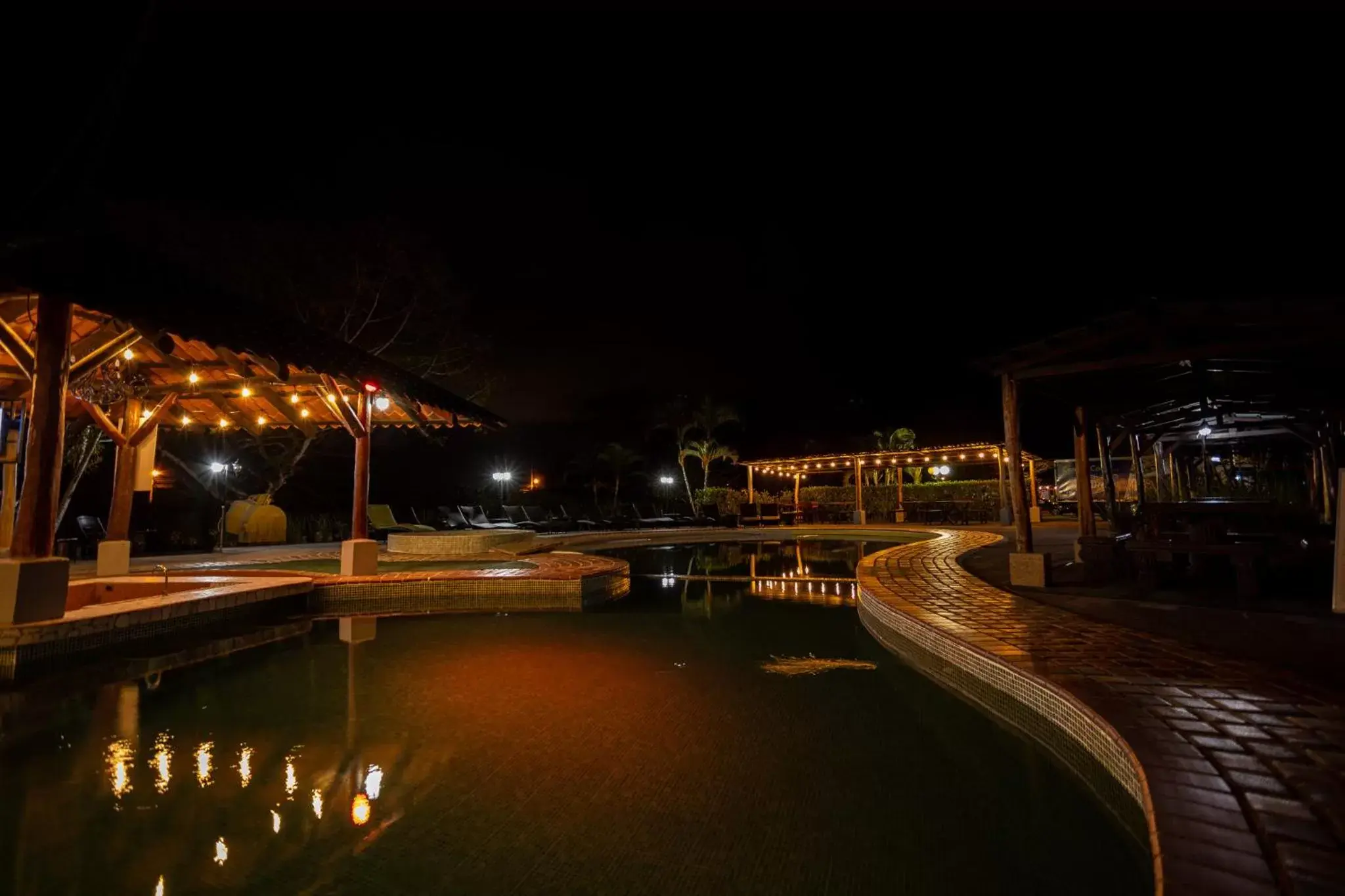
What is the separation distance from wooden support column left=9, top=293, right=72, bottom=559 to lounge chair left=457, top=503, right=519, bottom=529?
11.0 meters

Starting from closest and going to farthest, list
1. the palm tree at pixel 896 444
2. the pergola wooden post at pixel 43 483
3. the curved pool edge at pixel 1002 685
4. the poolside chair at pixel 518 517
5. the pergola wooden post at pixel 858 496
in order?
the curved pool edge at pixel 1002 685 → the pergola wooden post at pixel 43 483 → the poolside chair at pixel 518 517 → the pergola wooden post at pixel 858 496 → the palm tree at pixel 896 444

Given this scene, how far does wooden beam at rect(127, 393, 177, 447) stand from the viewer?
8398 mm

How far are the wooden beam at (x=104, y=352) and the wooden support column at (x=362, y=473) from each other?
2575mm

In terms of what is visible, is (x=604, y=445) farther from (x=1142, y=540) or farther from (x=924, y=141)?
(x=1142, y=540)

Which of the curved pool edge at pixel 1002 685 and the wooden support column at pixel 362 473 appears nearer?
the curved pool edge at pixel 1002 685

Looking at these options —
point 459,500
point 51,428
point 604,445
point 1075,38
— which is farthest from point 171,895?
point 604,445

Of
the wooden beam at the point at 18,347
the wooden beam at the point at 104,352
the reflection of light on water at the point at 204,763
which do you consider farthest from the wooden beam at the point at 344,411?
the reflection of light on water at the point at 204,763

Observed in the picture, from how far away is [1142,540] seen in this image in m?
6.15

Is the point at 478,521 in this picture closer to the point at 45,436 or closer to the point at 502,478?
the point at 502,478

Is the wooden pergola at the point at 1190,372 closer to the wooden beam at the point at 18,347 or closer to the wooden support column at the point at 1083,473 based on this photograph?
the wooden support column at the point at 1083,473

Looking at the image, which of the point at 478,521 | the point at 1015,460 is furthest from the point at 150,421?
the point at 1015,460

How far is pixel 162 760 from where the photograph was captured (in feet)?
10.9

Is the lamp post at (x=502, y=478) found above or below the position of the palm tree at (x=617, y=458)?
below

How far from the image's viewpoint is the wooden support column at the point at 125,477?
326 inches
